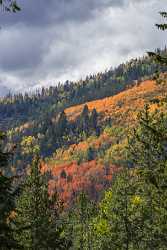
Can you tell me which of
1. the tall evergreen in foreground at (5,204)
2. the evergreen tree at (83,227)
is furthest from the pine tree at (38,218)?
the evergreen tree at (83,227)

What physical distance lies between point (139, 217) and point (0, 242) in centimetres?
2839

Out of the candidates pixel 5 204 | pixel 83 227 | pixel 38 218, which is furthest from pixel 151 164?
pixel 83 227

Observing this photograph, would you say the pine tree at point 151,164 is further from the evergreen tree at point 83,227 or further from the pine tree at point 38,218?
the evergreen tree at point 83,227

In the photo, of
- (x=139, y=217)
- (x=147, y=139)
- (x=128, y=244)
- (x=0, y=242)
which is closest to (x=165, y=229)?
(x=147, y=139)

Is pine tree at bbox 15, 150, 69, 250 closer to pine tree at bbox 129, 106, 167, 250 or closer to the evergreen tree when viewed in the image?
pine tree at bbox 129, 106, 167, 250

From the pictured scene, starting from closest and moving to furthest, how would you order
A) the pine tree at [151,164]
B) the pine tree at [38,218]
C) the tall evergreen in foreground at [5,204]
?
the tall evergreen in foreground at [5,204] → the pine tree at [151,164] → the pine tree at [38,218]

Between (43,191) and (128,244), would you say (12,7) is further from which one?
(128,244)

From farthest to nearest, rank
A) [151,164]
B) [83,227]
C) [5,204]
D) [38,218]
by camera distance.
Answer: [83,227], [38,218], [151,164], [5,204]

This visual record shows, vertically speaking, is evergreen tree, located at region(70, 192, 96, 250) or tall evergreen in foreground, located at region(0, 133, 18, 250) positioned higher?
tall evergreen in foreground, located at region(0, 133, 18, 250)

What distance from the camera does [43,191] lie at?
34719mm

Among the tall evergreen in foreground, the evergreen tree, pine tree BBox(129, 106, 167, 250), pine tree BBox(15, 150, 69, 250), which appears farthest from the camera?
the evergreen tree

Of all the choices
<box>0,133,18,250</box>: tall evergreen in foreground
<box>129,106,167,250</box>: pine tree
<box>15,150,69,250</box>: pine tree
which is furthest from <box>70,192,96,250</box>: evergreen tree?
<box>0,133,18,250</box>: tall evergreen in foreground

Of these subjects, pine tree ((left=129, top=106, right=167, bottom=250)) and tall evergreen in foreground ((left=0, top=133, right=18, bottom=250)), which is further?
pine tree ((left=129, top=106, right=167, bottom=250))

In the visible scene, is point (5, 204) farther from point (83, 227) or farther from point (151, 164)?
point (83, 227)
